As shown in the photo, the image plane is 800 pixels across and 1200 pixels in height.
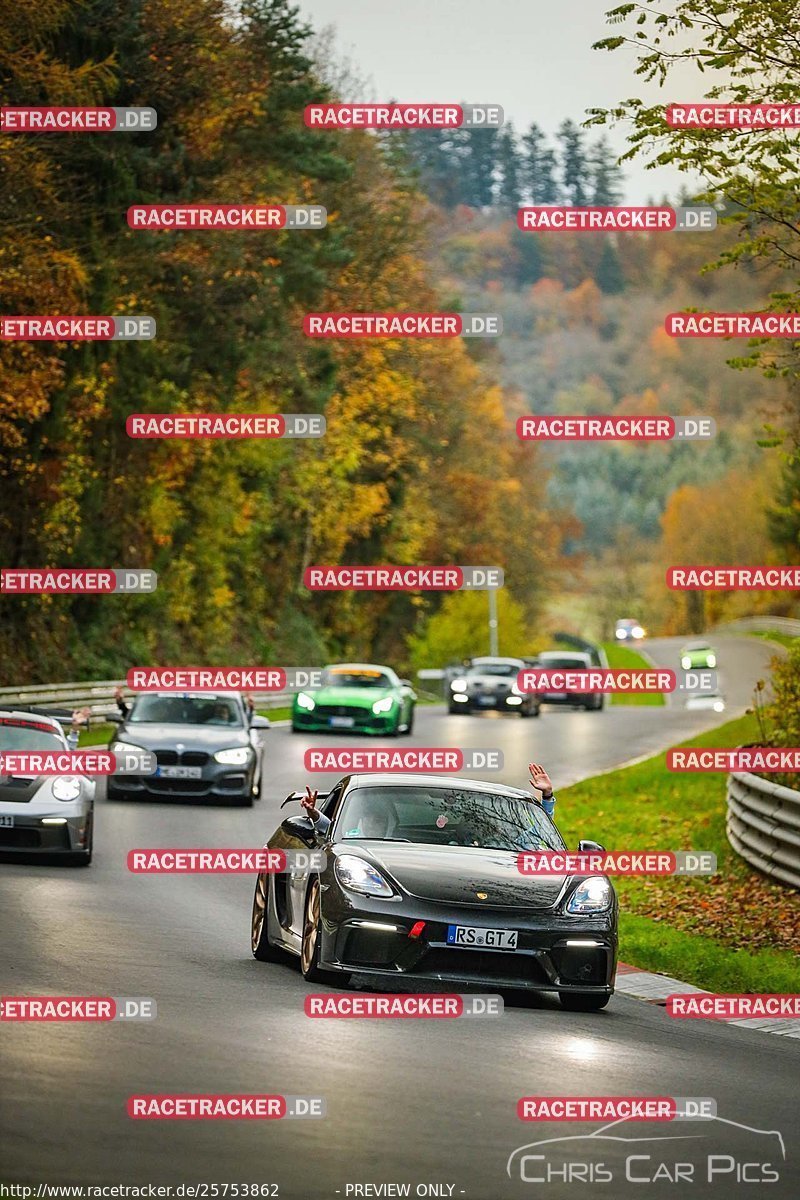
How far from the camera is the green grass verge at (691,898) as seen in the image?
15.2 m

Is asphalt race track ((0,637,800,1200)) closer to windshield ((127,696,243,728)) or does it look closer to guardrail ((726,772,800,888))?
guardrail ((726,772,800,888))

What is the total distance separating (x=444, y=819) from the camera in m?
12.9

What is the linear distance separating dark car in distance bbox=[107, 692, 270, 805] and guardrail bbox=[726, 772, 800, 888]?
273 inches

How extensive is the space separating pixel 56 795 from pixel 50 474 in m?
24.8

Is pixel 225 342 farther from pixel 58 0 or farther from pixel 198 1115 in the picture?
pixel 198 1115

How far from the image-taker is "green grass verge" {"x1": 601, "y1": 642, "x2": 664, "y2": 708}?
276ft

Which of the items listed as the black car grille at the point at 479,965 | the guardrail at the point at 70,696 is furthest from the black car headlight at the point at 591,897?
the guardrail at the point at 70,696

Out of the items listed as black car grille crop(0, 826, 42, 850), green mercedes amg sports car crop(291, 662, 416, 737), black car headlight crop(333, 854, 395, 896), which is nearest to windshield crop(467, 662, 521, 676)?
green mercedes amg sports car crop(291, 662, 416, 737)

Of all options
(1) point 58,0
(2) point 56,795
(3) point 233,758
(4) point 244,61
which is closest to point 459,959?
(2) point 56,795

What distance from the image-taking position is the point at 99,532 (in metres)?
47.1

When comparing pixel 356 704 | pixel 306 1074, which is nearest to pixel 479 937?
pixel 306 1074

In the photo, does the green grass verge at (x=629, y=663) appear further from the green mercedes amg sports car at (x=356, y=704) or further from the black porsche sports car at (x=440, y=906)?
the black porsche sports car at (x=440, y=906)

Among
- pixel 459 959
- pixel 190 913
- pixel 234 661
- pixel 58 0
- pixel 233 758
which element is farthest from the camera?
pixel 234 661

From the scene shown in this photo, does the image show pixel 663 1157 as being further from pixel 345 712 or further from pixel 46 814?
pixel 345 712
